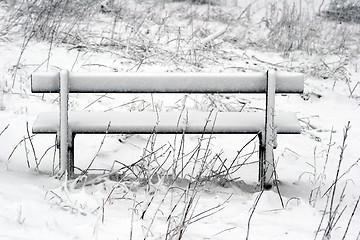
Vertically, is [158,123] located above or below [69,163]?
above

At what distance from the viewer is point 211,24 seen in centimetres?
885

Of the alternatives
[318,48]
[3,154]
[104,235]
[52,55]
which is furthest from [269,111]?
[318,48]

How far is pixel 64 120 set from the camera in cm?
319

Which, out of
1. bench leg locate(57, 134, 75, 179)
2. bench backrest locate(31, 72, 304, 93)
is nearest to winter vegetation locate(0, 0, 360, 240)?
bench leg locate(57, 134, 75, 179)

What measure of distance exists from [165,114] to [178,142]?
1.18m

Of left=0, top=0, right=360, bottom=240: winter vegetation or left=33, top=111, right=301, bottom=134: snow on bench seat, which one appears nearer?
left=0, top=0, right=360, bottom=240: winter vegetation

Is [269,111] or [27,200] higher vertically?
[269,111]

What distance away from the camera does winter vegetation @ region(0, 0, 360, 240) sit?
246 centimetres

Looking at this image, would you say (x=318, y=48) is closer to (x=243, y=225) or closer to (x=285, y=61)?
(x=285, y=61)

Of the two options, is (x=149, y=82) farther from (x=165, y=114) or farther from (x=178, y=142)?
(x=178, y=142)

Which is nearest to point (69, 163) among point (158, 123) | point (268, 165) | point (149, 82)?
point (158, 123)

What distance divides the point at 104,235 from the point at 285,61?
529 cm

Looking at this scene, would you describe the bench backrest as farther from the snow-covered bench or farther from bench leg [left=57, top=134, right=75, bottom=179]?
bench leg [left=57, top=134, right=75, bottom=179]

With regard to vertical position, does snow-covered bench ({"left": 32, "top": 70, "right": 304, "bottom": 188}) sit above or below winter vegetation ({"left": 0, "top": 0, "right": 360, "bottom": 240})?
above
